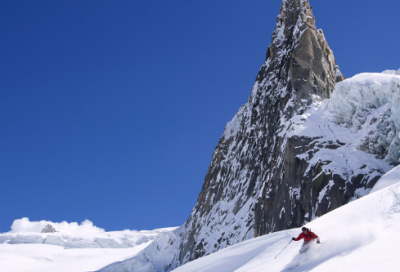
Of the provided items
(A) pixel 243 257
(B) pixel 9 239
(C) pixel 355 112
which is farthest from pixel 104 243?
(A) pixel 243 257

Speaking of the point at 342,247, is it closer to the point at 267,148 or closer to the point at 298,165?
the point at 298,165

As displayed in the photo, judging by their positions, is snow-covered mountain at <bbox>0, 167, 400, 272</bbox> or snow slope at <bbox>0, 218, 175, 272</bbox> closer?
snow-covered mountain at <bbox>0, 167, 400, 272</bbox>

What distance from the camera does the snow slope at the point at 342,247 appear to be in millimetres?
9867

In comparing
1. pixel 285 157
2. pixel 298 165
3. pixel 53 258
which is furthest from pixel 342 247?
pixel 53 258

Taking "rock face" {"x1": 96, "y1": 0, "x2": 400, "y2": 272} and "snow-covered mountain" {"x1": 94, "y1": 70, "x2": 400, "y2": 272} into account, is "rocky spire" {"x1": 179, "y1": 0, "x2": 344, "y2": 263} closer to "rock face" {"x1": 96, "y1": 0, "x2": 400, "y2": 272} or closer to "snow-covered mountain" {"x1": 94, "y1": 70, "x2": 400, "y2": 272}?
"rock face" {"x1": 96, "y1": 0, "x2": 400, "y2": 272}

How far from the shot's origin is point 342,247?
11781 millimetres

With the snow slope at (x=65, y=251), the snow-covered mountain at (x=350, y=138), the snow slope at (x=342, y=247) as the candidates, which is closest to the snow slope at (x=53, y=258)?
the snow slope at (x=65, y=251)

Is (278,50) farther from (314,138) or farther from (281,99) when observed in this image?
(314,138)

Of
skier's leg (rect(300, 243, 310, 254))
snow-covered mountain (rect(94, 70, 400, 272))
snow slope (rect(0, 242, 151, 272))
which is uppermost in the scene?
snow slope (rect(0, 242, 151, 272))

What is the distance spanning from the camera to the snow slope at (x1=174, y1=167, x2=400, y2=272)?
9867mm

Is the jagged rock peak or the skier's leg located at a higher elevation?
the jagged rock peak

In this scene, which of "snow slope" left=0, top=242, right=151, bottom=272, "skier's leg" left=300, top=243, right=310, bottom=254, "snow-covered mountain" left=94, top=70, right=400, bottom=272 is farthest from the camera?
"snow slope" left=0, top=242, right=151, bottom=272

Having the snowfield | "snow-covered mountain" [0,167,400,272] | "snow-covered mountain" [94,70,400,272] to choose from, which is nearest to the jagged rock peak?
the snowfield

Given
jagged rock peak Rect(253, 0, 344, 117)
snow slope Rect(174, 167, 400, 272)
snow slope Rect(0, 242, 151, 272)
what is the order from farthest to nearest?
snow slope Rect(0, 242, 151, 272)
jagged rock peak Rect(253, 0, 344, 117)
snow slope Rect(174, 167, 400, 272)
